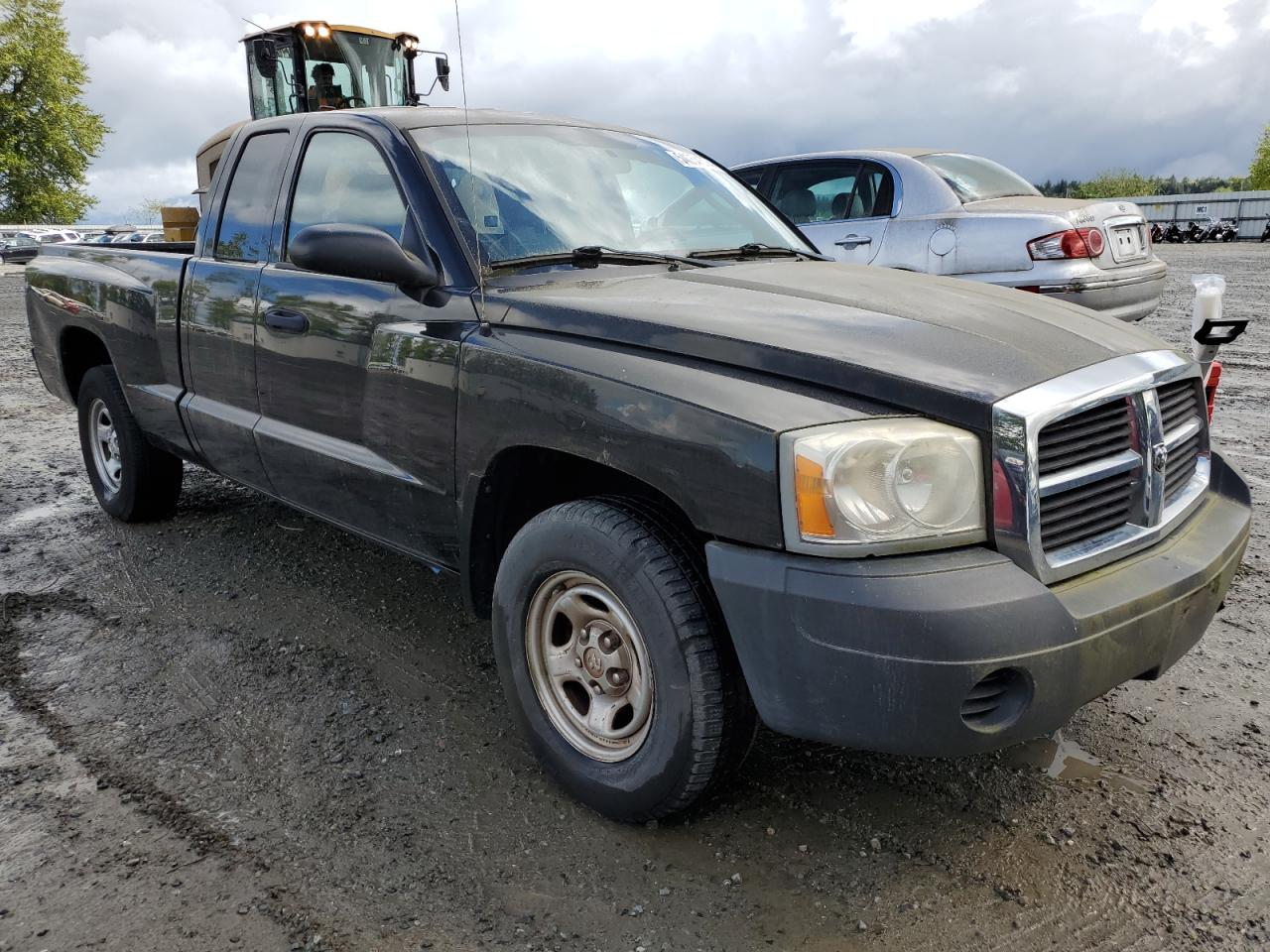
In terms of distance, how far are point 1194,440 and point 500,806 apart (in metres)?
2.13

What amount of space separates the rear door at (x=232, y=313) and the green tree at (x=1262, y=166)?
84.6 meters

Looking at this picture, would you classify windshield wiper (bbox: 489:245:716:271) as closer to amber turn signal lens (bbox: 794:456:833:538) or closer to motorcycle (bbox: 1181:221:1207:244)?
amber turn signal lens (bbox: 794:456:833:538)

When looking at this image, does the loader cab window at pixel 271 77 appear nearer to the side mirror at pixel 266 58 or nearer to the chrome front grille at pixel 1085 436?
the side mirror at pixel 266 58

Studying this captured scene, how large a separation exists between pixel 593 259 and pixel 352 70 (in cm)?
1223

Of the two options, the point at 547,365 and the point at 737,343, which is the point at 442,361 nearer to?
the point at 547,365

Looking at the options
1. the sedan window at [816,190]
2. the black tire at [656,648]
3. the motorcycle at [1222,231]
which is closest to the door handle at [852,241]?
the sedan window at [816,190]

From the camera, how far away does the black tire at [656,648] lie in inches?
90.4

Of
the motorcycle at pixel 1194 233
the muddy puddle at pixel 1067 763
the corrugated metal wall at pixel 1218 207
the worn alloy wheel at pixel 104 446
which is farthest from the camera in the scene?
the corrugated metal wall at pixel 1218 207

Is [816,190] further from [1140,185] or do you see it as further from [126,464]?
[1140,185]

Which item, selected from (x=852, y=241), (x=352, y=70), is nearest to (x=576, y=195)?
(x=852, y=241)

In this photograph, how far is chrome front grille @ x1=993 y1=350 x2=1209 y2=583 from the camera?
2.14 m

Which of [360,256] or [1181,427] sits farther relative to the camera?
[360,256]

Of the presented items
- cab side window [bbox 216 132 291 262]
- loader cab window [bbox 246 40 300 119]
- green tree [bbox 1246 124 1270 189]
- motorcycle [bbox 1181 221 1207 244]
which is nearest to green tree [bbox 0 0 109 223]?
loader cab window [bbox 246 40 300 119]

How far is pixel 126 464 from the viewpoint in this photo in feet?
16.0
